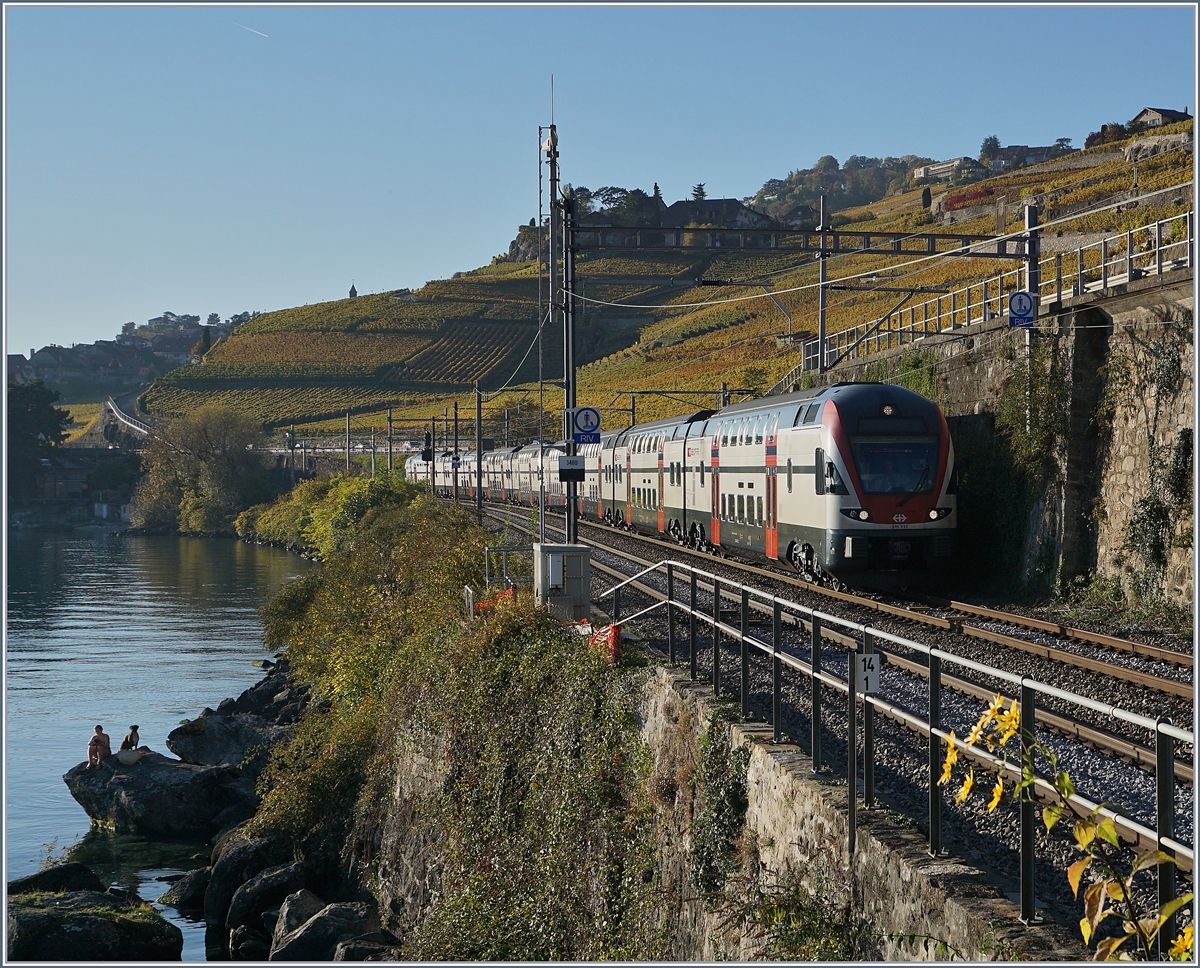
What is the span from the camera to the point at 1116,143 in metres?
103

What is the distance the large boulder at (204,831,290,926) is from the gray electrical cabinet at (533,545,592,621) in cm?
692

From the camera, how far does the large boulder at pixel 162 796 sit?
25.5 meters

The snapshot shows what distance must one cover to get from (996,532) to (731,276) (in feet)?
358

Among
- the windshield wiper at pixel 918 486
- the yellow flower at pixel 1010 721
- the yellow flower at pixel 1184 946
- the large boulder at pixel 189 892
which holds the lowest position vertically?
the large boulder at pixel 189 892

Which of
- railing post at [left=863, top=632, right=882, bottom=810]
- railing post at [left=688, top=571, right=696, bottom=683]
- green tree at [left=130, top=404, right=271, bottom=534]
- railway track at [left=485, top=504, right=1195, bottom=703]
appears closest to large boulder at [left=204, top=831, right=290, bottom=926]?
railway track at [left=485, top=504, right=1195, bottom=703]

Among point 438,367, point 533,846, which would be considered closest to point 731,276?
point 438,367

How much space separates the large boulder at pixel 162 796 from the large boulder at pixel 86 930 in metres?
6.43

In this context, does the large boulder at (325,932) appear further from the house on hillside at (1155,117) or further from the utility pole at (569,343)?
the house on hillside at (1155,117)

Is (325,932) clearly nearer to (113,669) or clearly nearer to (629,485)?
(629,485)

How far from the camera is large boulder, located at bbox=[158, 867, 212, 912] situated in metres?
20.6

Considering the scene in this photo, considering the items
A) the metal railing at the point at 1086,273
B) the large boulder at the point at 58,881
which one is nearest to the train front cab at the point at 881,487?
the metal railing at the point at 1086,273

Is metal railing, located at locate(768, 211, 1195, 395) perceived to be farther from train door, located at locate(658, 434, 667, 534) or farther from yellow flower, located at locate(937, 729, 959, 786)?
yellow flower, located at locate(937, 729, 959, 786)

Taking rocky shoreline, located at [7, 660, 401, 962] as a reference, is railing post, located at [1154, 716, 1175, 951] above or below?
above

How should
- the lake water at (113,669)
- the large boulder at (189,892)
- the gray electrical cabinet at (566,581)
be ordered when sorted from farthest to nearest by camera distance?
the lake water at (113,669), the large boulder at (189,892), the gray electrical cabinet at (566,581)
